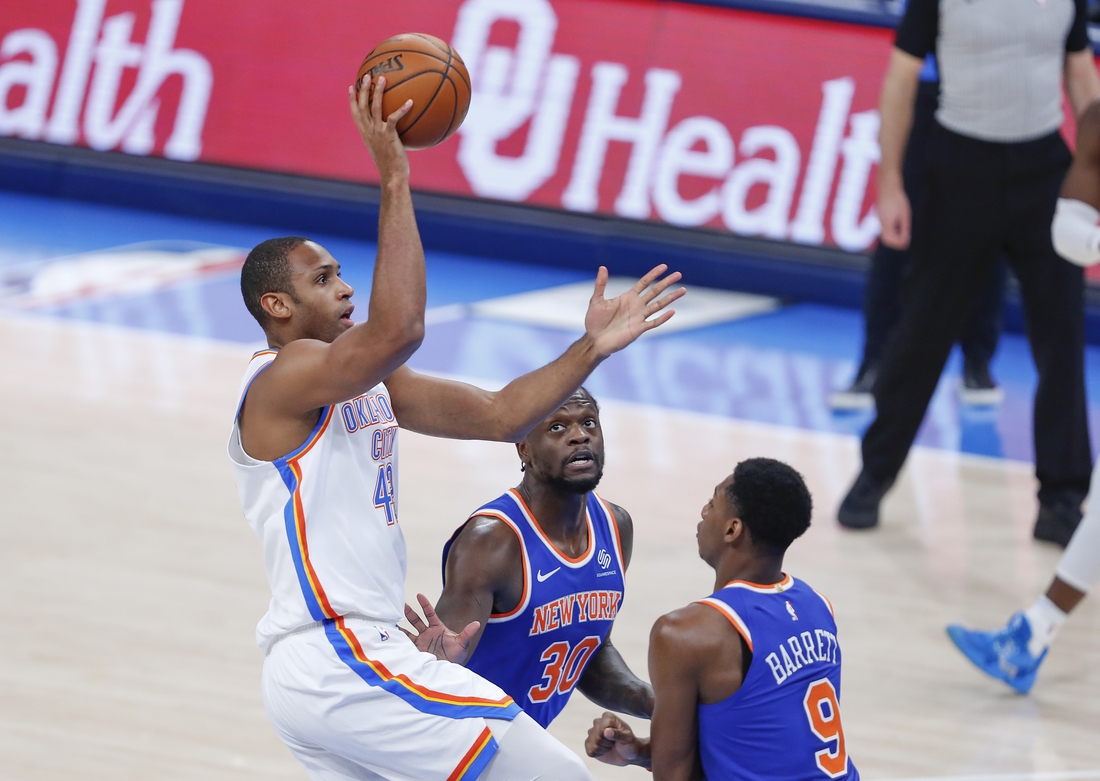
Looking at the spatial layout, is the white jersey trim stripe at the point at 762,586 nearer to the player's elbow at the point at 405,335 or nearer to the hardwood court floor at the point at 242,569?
the player's elbow at the point at 405,335

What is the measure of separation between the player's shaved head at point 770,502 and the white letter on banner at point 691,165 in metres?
7.23

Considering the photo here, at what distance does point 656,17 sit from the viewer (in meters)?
10.7

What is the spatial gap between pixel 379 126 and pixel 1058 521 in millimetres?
4357

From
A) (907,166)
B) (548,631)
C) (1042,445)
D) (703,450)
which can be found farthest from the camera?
(907,166)

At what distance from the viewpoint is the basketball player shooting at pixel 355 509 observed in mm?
3148

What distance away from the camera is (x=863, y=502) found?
6.73 m

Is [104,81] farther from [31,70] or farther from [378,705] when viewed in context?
[378,705]

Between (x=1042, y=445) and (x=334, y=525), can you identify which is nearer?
(x=334, y=525)

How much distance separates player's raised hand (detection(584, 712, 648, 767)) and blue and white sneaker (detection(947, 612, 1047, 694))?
→ 7.28ft

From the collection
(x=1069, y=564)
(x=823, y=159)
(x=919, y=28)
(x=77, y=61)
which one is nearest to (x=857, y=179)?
(x=823, y=159)

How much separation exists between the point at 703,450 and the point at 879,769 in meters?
2.93

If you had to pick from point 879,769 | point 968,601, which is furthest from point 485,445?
point 879,769

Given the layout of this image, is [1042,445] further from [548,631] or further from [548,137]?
[548,137]

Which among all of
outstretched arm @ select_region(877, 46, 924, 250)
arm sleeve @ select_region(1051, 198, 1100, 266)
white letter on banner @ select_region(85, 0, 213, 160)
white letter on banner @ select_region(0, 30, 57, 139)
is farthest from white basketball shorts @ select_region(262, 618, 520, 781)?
white letter on banner @ select_region(0, 30, 57, 139)
